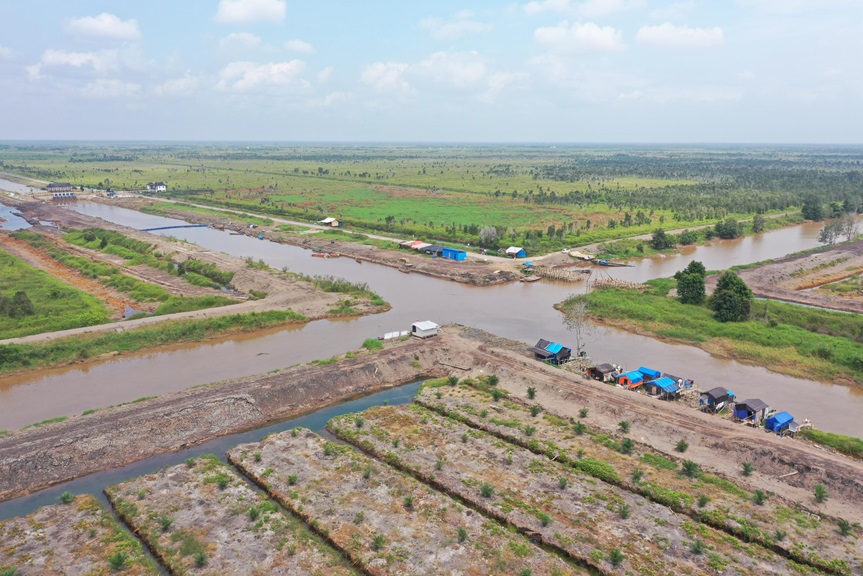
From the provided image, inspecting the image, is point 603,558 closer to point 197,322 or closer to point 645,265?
point 197,322

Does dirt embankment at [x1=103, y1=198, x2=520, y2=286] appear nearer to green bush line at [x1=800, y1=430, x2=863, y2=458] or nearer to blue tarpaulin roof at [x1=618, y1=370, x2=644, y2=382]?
blue tarpaulin roof at [x1=618, y1=370, x2=644, y2=382]

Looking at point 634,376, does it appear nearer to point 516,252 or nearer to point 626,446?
point 626,446

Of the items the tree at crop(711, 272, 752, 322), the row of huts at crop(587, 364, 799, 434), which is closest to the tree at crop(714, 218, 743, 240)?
the tree at crop(711, 272, 752, 322)

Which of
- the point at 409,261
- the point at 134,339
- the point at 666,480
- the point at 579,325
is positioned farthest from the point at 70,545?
the point at 409,261

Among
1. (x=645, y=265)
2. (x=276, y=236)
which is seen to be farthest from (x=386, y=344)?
(x=276, y=236)

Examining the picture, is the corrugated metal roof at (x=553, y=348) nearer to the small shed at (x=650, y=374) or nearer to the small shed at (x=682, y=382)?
the small shed at (x=650, y=374)

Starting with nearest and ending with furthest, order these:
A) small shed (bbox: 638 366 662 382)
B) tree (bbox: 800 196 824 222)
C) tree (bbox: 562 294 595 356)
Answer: small shed (bbox: 638 366 662 382) → tree (bbox: 562 294 595 356) → tree (bbox: 800 196 824 222)
